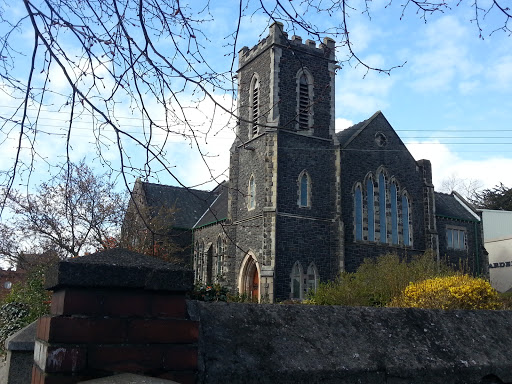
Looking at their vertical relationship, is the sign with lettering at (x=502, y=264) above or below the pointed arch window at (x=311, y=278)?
above

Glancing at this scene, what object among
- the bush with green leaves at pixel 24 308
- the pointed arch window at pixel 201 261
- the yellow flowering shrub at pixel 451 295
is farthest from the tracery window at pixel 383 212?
A: the bush with green leaves at pixel 24 308

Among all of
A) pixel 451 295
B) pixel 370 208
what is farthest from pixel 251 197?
pixel 451 295

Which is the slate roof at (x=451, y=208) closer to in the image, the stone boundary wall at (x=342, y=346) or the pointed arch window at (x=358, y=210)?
the pointed arch window at (x=358, y=210)

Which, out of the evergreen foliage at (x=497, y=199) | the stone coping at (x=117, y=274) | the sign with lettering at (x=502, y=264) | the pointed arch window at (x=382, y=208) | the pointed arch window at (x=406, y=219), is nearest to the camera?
the stone coping at (x=117, y=274)

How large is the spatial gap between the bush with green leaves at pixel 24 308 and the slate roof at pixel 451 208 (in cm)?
2357

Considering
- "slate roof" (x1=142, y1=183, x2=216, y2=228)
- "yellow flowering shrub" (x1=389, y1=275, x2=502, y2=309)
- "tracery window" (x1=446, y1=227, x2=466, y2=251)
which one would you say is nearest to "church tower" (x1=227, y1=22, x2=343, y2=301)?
"slate roof" (x1=142, y1=183, x2=216, y2=228)

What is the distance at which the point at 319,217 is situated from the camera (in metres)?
23.6

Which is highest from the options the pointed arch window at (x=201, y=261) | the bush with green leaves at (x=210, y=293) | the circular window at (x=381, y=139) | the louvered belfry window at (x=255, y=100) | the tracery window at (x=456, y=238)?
the louvered belfry window at (x=255, y=100)

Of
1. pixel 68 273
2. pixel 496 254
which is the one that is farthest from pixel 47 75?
pixel 496 254

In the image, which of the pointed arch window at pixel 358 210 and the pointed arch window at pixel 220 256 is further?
the pointed arch window at pixel 220 256

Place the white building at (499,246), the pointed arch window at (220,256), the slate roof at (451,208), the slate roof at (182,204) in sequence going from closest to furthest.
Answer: the pointed arch window at (220,256)
the slate roof at (451,208)
the slate roof at (182,204)
the white building at (499,246)

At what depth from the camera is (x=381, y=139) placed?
87.2 feet

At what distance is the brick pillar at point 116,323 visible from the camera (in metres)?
2.16

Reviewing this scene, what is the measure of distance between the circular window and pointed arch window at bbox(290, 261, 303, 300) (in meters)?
8.13
